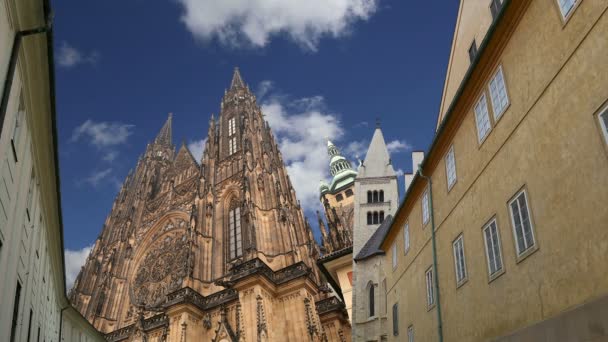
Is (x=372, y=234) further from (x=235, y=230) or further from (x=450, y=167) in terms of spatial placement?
(x=235, y=230)

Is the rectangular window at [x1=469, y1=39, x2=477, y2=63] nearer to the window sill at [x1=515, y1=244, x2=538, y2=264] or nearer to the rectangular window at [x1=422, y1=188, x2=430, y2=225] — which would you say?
the rectangular window at [x1=422, y1=188, x2=430, y2=225]

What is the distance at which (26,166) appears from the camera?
30.7 feet

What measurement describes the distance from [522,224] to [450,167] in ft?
12.6

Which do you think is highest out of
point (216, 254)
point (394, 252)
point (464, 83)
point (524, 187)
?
point (216, 254)

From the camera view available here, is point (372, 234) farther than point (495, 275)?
Yes

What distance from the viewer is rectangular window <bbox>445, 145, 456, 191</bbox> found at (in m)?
11.4

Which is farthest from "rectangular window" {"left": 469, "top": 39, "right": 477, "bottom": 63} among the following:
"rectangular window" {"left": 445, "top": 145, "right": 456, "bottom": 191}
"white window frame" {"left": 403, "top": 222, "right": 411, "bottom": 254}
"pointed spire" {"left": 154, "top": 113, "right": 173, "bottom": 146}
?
"pointed spire" {"left": 154, "top": 113, "right": 173, "bottom": 146}

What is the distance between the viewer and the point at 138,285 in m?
38.1

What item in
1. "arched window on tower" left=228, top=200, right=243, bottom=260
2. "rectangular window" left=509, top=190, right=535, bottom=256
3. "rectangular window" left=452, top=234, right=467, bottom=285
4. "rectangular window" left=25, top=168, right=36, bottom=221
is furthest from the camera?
"arched window on tower" left=228, top=200, right=243, bottom=260

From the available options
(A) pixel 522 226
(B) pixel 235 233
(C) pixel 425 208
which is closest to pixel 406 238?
(C) pixel 425 208

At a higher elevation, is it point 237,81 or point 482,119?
point 237,81

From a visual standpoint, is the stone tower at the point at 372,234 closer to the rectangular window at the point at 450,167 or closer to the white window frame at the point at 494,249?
the rectangular window at the point at 450,167

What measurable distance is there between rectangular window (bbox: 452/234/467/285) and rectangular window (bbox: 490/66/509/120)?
9.48ft


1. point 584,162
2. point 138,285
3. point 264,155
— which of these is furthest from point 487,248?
point 138,285
